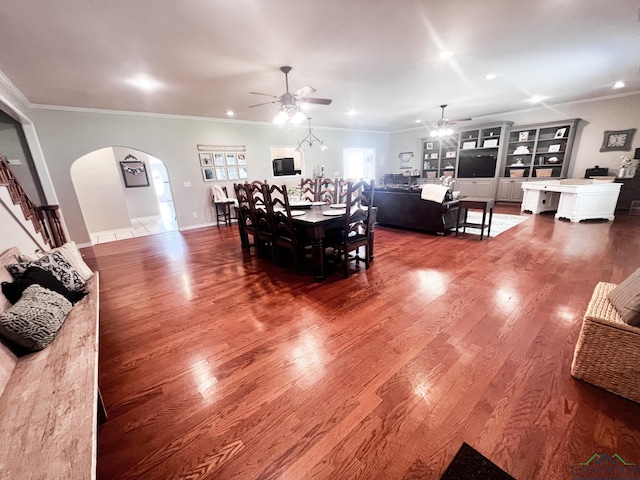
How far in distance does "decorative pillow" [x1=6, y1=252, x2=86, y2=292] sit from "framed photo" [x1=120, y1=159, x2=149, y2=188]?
6.25 m

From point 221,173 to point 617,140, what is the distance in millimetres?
9381

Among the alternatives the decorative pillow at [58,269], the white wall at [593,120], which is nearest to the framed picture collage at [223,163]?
the decorative pillow at [58,269]

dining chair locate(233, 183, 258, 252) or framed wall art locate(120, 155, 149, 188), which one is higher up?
framed wall art locate(120, 155, 149, 188)

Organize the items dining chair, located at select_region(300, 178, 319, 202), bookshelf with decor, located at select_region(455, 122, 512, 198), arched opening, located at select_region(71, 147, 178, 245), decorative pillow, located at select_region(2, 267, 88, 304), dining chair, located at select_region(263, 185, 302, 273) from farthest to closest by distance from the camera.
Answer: bookshelf with decor, located at select_region(455, 122, 512, 198) < arched opening, located at select_region(71, 147, 178, 245) < dining chair, located at select_region(300, 178, 319, 202) < dining chair, located at select_region(263, 185, 302, 273) < decorative pillow, located at select_region(2, 267, 88, 304)

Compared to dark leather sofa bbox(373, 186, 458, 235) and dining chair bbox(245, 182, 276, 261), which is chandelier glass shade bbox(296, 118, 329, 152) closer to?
dark leather sofa bbox(373, 186, 458, 235)

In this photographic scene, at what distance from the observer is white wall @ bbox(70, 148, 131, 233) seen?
5.94 m

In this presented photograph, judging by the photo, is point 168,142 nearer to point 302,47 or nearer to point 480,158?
point 302,47

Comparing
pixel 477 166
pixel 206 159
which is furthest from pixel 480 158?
pixel 206 159

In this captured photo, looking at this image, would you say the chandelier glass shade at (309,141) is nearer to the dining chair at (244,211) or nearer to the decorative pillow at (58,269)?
the dining chair at (244,211)

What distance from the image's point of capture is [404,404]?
1388mm

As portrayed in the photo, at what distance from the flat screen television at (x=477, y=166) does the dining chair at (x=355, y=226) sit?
6499 mm

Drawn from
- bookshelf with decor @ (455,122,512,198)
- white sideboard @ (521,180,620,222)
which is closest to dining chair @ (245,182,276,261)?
white sideboard @ (521,180,620,222)

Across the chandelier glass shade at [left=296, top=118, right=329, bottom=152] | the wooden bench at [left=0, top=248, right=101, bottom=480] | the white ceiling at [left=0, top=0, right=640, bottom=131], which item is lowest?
the wooden bench at [left=0, top=248, right=101, bottom=480]

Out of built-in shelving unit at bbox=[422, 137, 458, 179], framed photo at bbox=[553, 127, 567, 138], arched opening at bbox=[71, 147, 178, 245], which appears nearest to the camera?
arched opening at bbox=[71, 147, 178, 245]
